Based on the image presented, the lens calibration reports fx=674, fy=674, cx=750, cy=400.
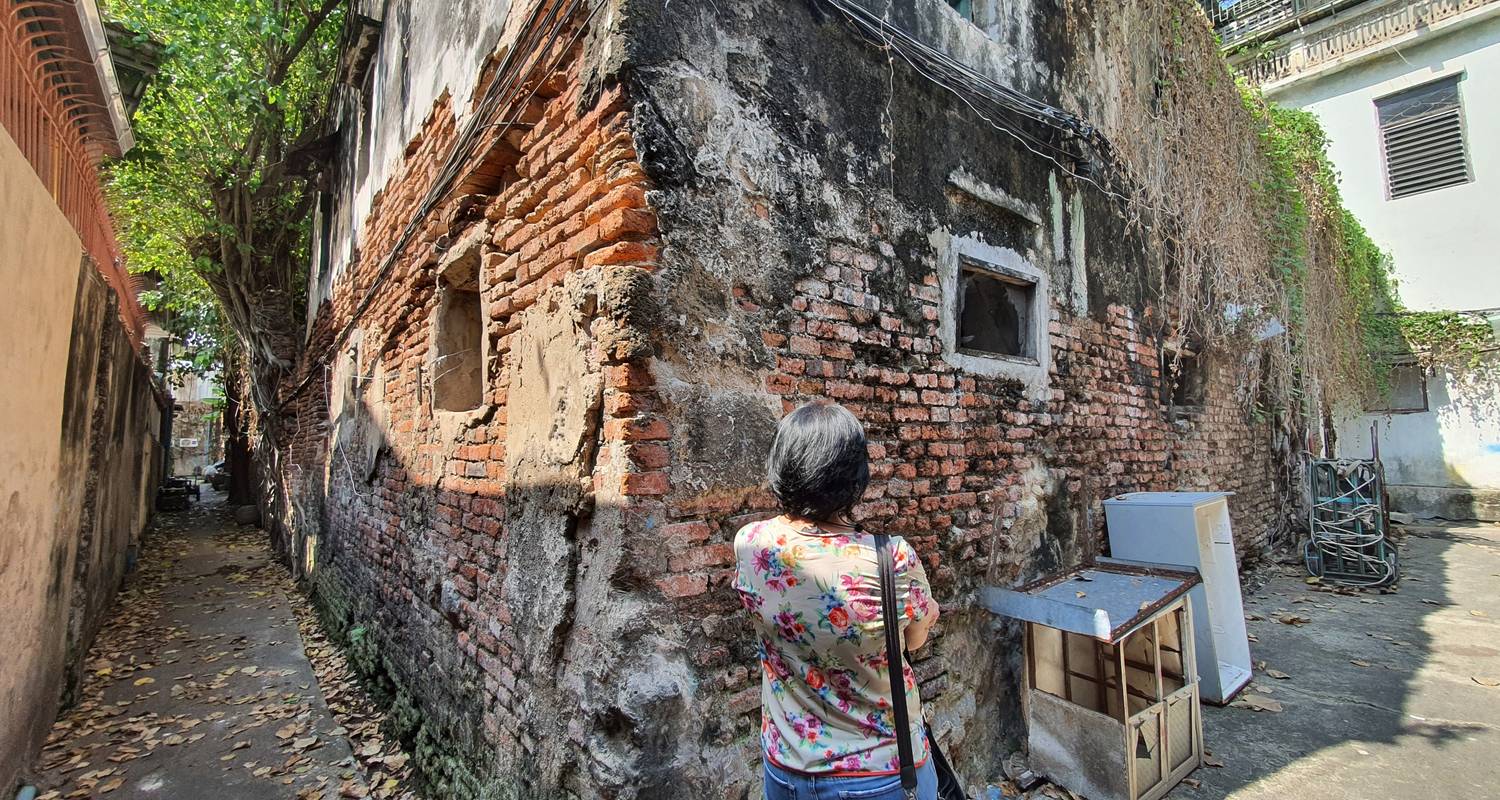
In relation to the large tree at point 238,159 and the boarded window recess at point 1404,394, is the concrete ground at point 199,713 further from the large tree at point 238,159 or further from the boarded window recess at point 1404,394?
the boarded window recess at point 1404,394

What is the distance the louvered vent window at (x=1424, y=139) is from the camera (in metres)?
11.7

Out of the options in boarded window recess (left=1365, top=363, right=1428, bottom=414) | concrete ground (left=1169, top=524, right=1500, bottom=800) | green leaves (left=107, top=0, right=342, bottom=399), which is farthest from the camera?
boarded window recess (left=1365, top=363, right=1428, bottom=414)

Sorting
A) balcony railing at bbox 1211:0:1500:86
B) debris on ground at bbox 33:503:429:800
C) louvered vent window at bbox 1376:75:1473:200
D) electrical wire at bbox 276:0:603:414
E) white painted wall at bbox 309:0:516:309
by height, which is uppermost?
balcony railing at bbox 1211:0:1500:86

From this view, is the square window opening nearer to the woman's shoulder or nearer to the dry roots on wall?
the dry roots on wall

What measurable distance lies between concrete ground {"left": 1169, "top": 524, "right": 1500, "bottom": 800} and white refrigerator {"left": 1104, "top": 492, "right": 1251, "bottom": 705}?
0.18 meters

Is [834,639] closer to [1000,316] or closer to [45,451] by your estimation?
[1000,316]

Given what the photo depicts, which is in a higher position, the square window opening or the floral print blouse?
the square window opening

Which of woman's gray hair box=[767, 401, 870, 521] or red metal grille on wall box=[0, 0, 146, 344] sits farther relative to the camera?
red metal grille on wall box=[0, 0, 146, 344]

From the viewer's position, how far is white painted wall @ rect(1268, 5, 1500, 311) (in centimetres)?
1136

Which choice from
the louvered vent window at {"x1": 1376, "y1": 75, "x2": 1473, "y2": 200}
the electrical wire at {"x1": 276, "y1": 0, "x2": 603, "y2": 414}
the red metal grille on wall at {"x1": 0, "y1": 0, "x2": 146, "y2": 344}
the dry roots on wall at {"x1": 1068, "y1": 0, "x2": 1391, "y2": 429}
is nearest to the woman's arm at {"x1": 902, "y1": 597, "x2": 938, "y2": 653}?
the electrical wire at {"x1": 276, "y1": 0, "x2": 603, "y2": 414}

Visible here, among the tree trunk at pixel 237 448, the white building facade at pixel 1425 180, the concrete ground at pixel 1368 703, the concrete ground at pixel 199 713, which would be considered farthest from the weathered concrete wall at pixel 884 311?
the tree trunk at pixel 237 448

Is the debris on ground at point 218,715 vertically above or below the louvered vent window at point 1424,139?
below

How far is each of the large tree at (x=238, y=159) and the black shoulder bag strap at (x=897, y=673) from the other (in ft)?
29.7

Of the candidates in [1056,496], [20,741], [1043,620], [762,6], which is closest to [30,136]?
[20,741]
